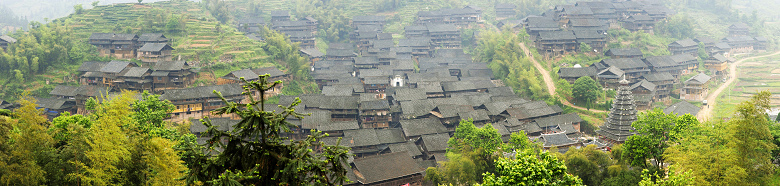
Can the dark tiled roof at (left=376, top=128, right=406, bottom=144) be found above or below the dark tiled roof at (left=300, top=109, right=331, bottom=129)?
below

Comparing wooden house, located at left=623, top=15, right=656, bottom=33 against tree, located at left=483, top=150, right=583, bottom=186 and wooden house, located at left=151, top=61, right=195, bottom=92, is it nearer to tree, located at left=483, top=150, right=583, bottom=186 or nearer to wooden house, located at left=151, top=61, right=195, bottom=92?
wooden house, located at left=151, top=61, right=195, bottom=92

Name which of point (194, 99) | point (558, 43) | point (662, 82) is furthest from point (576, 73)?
point (194, 99)

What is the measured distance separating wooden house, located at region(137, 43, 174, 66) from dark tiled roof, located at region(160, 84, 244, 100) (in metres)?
12.6

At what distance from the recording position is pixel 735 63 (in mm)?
72500

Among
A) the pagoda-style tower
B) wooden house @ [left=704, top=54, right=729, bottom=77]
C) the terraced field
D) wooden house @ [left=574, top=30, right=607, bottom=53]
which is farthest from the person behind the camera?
wooden house @ [left=704, top=54, right=729, bottom=77]

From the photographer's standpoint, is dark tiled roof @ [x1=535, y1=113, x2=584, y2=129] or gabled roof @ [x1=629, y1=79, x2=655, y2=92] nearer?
dark tiled roof @ [x1=535, y1=113, x2=584, y2=129]

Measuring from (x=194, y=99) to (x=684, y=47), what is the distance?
66504mm

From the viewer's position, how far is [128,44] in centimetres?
5881

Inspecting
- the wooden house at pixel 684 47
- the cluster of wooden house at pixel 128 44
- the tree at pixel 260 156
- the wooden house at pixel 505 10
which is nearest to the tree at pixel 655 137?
the tree at pixel 260 156

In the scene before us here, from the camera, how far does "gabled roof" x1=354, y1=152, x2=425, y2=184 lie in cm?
3432

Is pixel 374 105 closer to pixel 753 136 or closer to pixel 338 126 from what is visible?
pixel 338 126

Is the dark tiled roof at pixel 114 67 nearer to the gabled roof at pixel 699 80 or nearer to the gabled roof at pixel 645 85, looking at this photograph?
the gabled roof at pixel 645 85

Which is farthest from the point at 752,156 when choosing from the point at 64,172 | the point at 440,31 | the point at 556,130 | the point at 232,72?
the point at 440,31

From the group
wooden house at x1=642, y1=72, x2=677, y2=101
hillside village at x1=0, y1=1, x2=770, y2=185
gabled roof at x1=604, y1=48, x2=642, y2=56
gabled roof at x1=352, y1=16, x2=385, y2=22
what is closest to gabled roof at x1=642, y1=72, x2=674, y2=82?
wooden house at x1=642, y1=72, x2=677, y2=101
